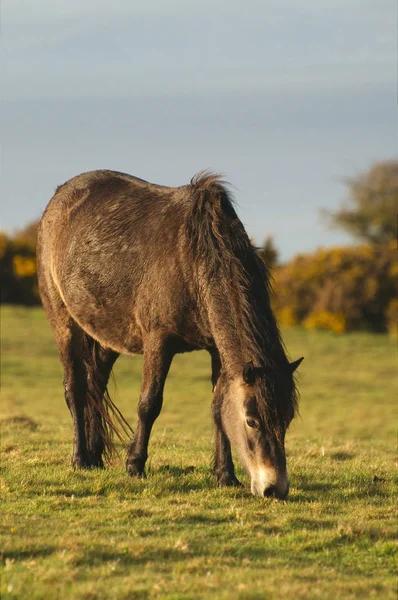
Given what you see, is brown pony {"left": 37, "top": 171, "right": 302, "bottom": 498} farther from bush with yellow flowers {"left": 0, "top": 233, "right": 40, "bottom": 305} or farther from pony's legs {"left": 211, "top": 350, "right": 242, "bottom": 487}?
bush with yellow flowers {"left": 0, "top": 233, "right": 40, "bottom": 305}

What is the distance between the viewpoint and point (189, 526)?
22.8 ft

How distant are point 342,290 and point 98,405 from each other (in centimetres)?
2541

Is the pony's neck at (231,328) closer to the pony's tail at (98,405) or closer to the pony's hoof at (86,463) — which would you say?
the pony's tail at (98,405)

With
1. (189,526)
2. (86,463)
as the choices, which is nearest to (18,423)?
(86,463)

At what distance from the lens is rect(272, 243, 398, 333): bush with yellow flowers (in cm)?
3447

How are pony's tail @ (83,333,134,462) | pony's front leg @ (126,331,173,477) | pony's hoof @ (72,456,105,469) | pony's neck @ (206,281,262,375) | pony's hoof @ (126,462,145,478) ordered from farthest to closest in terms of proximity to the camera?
pony's tail @ (83,333,134,462), pony's hoof @ (72,456,105,469), pony's hoof @ (126,462,145,478), pony's front leg @ (126,331,173,477), pony's neck @ (206,281,262,375)

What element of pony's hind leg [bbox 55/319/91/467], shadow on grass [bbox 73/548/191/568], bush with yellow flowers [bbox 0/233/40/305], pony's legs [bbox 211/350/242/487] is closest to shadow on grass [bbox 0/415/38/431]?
pony's hind leg [bbox 55/319/91/467]

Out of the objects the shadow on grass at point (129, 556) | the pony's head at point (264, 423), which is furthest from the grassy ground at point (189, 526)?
the pony's head at point (264, 423)

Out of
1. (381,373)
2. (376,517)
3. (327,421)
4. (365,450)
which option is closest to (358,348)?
(381,373)

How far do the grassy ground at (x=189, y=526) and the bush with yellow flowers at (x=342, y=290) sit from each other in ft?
70.5

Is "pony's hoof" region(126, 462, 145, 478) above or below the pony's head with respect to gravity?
below

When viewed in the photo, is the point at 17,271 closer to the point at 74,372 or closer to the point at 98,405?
the point at 74,372

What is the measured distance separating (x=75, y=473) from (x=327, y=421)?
1263 cm

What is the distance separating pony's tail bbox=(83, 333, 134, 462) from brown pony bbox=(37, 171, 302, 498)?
0.4 inches
